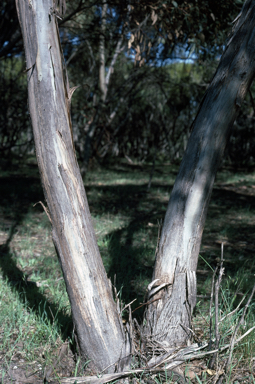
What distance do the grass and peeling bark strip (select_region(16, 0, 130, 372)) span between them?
0.84 ft

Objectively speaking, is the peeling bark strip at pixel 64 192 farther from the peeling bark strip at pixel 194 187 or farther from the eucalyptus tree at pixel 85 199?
the peeling bark strip at pixel 194 187

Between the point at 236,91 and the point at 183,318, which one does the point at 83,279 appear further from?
the point at 236,91

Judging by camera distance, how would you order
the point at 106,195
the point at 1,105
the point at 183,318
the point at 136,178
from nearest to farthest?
the point at 183,318, the point at 106,195, the point at 1,105, the point at 136,178

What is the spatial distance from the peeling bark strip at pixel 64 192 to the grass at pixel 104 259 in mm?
257

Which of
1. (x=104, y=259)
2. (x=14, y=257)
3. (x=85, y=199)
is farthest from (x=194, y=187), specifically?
(x=14, y=257)

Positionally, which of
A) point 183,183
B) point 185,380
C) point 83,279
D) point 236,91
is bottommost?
point 185,380

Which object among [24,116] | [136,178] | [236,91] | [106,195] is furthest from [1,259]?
[24,116]

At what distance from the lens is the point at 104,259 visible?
376 cm

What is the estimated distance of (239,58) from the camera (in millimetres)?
1877

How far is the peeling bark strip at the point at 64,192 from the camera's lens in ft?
5.82

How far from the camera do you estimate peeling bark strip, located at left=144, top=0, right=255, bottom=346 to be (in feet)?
6.21

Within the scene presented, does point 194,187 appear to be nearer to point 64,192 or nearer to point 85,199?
point 85,199

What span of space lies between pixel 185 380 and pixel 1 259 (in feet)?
7.98

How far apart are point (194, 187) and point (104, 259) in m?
2.08
